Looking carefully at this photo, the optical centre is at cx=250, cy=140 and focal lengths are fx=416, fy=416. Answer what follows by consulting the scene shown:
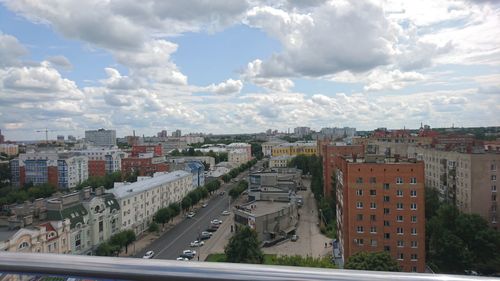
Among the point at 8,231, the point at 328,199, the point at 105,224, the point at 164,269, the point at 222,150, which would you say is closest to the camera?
the point at 164,269

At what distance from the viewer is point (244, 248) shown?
9680 millimetres

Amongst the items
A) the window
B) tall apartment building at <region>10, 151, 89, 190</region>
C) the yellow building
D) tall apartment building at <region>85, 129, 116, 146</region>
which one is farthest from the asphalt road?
tall apartment building at <region>85, 129, 116, 146</region>

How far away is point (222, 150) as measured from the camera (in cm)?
4253

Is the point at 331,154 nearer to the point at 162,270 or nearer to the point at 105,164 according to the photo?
the point at 105,164

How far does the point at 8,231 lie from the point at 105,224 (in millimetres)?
3615

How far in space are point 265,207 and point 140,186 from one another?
4786 millimetres

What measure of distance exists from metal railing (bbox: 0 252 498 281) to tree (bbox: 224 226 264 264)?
923 cm

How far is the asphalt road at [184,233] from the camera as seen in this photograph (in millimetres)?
11953

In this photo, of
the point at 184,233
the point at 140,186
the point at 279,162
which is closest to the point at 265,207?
the point at 184,233

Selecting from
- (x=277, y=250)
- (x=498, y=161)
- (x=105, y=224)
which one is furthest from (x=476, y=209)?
(x=105, y=224)

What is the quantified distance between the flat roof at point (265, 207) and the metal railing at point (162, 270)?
512 inches

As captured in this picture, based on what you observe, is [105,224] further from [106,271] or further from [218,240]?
[106,271]

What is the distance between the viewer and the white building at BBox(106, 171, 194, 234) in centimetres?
1373

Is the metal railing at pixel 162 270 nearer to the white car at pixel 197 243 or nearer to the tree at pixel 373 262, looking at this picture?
the tree at pixel 373 262
